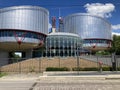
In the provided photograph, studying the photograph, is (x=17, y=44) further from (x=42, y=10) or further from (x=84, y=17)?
(x=84, y=17)

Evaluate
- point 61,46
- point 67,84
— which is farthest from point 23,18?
point 67,84

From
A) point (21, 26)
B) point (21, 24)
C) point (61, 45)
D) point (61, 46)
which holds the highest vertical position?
point (21, 24)

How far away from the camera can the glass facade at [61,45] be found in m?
69.2

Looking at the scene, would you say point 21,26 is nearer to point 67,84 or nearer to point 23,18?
point 23,18

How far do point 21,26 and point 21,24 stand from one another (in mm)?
643

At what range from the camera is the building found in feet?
201

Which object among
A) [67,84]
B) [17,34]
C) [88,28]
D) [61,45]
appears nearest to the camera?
[67,84]

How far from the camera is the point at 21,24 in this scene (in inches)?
2479

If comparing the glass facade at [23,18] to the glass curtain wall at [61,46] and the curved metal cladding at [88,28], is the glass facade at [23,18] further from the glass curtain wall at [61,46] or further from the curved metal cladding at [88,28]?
the curved metal cladding at [88,28]

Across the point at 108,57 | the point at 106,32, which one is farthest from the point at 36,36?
the point at 106,32

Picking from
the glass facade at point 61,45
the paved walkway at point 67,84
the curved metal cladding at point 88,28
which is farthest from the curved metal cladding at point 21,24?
the paved walkway at point 67,84

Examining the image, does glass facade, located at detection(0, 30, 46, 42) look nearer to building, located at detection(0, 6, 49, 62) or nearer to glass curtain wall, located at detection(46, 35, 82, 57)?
building, located at detection(0, 6, 49, 62)

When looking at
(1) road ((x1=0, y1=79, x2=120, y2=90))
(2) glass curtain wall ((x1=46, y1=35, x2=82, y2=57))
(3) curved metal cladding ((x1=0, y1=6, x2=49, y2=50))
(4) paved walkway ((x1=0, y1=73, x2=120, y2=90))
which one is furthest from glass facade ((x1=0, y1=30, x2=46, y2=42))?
(1) road ((x1=0, y1=79, x2=120, y2=90))

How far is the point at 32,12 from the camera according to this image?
6594 centimetres
